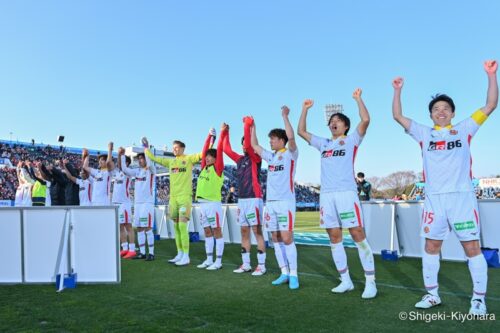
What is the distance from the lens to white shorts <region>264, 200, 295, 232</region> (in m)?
5.74

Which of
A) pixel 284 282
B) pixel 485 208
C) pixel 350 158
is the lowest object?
pixel 284 282

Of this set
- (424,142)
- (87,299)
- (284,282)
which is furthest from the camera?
(284,282)

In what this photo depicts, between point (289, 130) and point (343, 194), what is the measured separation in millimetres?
1269

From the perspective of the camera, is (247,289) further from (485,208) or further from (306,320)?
(485,208)

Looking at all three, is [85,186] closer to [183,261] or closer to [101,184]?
[101,184]

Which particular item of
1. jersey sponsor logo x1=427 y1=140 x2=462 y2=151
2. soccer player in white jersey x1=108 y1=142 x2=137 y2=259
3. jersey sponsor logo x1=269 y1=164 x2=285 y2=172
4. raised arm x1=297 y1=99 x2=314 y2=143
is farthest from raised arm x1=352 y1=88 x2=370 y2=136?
soccer player in white jersey x1=108 y1=142 x2=137 y2=259

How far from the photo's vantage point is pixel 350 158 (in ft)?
16.6

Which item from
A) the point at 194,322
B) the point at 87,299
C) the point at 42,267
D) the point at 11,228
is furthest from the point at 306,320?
the point at 11,228

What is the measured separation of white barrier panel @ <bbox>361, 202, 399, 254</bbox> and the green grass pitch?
6.97 feet

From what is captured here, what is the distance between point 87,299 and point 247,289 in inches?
79.2

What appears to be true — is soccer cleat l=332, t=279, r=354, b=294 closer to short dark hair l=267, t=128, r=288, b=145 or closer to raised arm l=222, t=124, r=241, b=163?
short dark hair l=267, t=128, r=288, b=145

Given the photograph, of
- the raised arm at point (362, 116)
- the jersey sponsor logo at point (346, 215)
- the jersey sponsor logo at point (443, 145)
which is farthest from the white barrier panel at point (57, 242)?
the jersey sponsor logo at point (443, 145)

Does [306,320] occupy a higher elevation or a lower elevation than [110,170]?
lower

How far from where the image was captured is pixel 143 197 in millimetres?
8711
